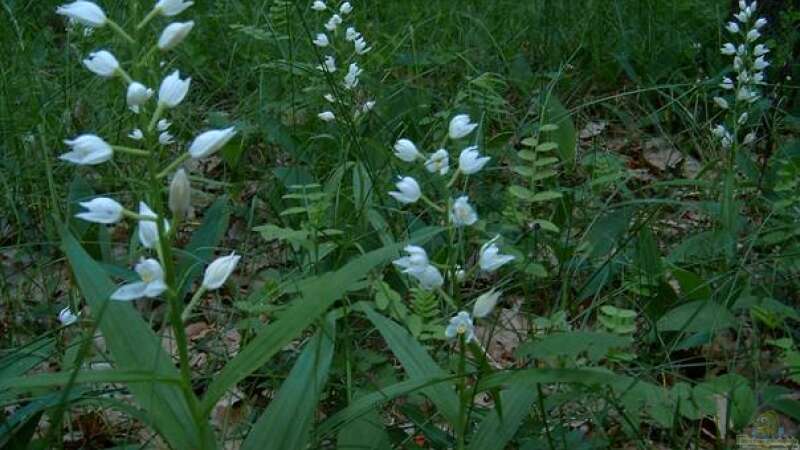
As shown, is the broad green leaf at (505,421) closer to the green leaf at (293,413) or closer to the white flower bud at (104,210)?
the green leaf at (293,413)

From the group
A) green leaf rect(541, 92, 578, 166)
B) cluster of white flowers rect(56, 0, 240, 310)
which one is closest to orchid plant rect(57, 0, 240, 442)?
cluster of white flowers rect(56, 0, 240, 310)

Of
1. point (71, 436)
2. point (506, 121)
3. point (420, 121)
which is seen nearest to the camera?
point (71, 436)

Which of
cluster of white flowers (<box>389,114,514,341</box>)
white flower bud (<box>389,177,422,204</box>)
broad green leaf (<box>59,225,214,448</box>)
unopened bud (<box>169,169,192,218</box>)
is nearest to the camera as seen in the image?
unopened bud (<box>169,169,192,218</box>)

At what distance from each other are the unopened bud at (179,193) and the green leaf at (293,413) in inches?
14.0

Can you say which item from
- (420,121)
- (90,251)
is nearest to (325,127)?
(420,121)

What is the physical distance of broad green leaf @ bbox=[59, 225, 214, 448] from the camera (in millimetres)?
1560

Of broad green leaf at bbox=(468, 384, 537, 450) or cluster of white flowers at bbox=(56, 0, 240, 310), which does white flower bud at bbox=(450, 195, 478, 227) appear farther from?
cluster of white flowers at bbox=(56, 0, 240, 310)

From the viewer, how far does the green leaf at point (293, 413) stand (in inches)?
62.2

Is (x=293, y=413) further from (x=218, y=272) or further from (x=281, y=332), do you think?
(x=218, y=272)

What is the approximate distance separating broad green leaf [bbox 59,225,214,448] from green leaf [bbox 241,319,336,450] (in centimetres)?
9

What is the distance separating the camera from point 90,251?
2838 millimetres

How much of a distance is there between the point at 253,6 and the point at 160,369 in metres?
3.50

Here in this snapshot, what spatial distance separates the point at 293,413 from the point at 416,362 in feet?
0.91

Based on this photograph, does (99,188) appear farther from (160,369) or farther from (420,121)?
(160,369)
